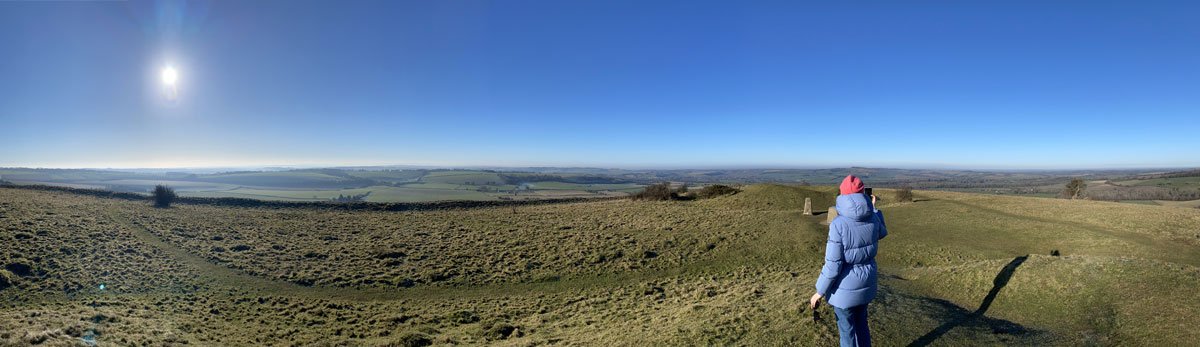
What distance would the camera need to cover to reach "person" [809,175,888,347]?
508 centimetres

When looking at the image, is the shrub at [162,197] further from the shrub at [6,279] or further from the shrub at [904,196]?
the shrub at [904,196]

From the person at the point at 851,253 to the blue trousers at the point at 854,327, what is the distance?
16 millimetres

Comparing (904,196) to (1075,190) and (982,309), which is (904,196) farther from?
(982,309)

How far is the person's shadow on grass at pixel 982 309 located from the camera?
7049 mm

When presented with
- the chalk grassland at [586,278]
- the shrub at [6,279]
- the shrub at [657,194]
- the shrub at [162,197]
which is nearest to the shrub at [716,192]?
the shrub at [657,194]

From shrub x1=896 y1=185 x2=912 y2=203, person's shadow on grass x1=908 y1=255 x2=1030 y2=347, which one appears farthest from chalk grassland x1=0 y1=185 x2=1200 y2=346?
shrub x1=896 y1=185 x2=912 y2=203

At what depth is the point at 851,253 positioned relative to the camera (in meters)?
5.15

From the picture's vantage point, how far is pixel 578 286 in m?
16.8

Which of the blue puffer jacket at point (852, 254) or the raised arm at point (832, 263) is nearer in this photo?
the blue puffer jacket at point (852, 254)

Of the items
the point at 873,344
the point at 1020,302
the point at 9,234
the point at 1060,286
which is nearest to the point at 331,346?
the point at 873,344

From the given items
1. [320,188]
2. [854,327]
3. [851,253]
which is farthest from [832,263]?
[320,188]

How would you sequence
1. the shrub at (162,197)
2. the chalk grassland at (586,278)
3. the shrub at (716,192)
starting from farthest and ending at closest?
the shrub at (716,192)
the shrub at (162,197)
the chalk grassland at (586,278)

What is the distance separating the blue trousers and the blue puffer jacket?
21cm

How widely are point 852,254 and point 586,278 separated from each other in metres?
13.5
